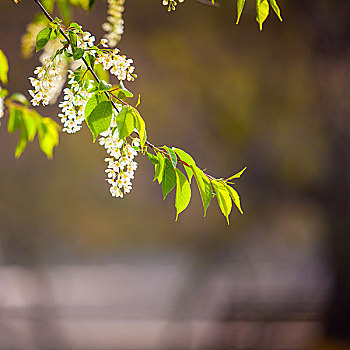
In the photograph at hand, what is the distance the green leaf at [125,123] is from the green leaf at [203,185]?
0.31 ft

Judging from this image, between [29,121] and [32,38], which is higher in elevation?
[32,38]

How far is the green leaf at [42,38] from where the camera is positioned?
50 cm

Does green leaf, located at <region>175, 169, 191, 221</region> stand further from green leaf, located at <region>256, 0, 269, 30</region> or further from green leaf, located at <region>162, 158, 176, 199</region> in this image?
green leaf, located at <region>256, 0, 269, 30</region>

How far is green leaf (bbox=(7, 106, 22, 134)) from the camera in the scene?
0.89 meters

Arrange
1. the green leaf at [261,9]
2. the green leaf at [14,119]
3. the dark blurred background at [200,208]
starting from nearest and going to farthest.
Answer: the green leaf at [261,9] → the green leaf at [14,119] → the dark blurred background at [200,208]

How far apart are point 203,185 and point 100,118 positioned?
0.14 meters

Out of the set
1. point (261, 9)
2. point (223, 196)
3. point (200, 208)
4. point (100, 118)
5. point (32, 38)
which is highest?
point (32, 38)

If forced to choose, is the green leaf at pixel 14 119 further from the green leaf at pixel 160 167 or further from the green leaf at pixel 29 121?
the green leaf at pixel 160 167

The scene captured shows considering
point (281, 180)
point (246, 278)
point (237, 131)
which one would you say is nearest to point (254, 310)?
point (246, 278)

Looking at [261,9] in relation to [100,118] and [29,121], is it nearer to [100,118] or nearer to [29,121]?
[100,118]

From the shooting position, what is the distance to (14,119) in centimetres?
89

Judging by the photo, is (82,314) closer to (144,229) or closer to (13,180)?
(144,229)

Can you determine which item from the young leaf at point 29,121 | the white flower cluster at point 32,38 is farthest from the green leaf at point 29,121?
the white flower cluster at point 32,38

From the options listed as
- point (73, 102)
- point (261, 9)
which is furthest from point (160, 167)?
point (261, 9)
